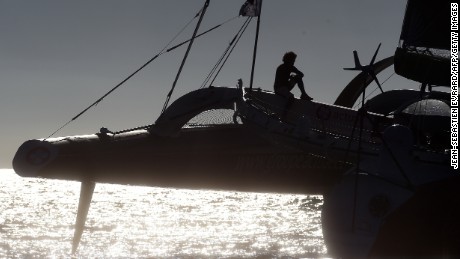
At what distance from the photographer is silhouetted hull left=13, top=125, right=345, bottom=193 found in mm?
27953

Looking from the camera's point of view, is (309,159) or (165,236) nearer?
(309,159)

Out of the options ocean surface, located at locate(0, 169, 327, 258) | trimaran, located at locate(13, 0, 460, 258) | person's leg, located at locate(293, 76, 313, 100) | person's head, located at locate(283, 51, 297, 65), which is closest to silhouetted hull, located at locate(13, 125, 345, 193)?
trimaran, located at locate(13, 0, 460, 258)

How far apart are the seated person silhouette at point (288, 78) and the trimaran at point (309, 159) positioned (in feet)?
1.13

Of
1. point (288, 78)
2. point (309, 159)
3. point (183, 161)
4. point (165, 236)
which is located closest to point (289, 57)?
point (288, 78)

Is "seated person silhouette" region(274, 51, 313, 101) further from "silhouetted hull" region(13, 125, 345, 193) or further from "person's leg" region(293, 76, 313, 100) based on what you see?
"silhouetted hull" region(13, 125, 345, 193)

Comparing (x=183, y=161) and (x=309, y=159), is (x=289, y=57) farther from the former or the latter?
(x=183, y=161)

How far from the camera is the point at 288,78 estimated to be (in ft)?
92.5

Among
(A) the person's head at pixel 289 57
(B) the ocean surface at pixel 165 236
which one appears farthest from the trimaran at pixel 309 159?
(B) the ocean surface at pixel 165 236

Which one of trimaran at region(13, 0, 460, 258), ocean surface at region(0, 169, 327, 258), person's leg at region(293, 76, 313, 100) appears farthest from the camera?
ocean surface at region(0, 169, 327, 258)

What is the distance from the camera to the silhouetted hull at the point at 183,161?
91.7 ft

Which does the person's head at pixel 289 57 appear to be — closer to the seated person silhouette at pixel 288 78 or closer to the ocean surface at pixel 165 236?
the seated person silhouette at pixel 288 78

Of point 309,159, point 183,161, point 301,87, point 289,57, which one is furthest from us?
point 309,159

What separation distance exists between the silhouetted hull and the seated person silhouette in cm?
279

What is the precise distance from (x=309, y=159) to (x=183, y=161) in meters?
5.42
